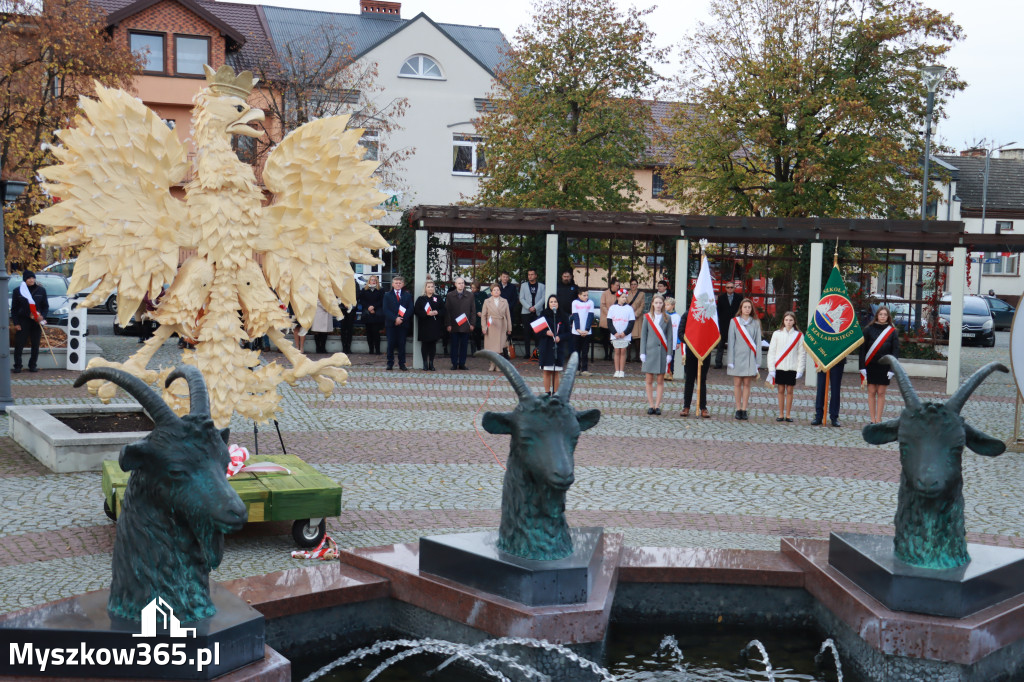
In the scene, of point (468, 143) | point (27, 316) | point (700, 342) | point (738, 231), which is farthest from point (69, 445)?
point (468, 143)

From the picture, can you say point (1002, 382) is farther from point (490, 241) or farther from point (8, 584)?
point (8, 584)

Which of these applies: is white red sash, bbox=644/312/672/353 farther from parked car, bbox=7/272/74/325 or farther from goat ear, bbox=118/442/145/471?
parked car, bbox=7/272/74/325

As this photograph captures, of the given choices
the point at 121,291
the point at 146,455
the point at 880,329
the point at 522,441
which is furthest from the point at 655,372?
the point at 146,455

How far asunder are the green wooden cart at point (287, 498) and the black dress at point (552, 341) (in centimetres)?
881

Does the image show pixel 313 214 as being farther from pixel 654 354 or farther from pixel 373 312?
pixel 373 312

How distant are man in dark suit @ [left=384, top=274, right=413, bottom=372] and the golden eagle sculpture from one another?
11078mm

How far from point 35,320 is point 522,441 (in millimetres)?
14753

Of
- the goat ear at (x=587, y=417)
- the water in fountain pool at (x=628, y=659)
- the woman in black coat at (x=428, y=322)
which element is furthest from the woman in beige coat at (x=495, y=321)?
the goat ear at (x=587, y=417)

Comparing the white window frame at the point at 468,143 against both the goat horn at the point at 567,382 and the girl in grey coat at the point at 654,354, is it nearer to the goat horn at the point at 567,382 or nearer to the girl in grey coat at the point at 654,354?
the girl in grey coat at the point at 654,354

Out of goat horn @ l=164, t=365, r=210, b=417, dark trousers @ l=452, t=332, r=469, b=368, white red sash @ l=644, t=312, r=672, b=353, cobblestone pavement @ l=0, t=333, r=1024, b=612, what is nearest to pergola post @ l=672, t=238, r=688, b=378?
cobblestone pavement @ l=0, t=333, r=1024, b=612

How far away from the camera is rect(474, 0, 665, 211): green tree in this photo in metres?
27.6

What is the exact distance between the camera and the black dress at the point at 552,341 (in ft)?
53.3

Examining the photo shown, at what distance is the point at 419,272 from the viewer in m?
20.2

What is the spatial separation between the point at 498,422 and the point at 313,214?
3357 millimetres
